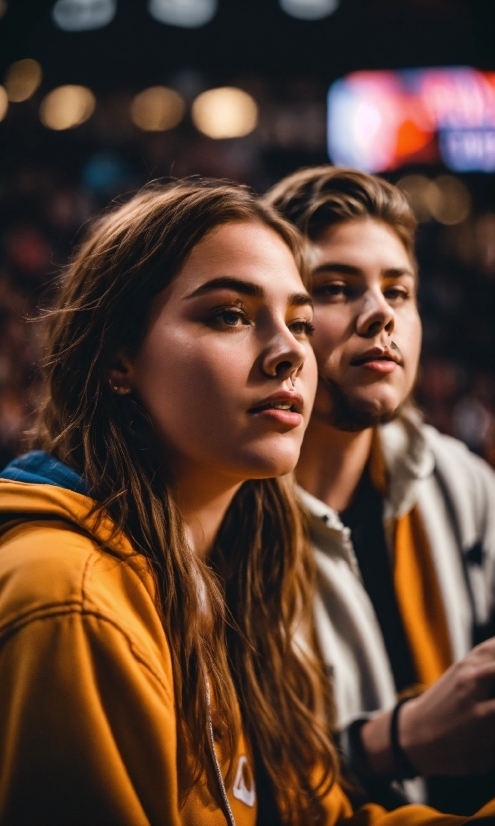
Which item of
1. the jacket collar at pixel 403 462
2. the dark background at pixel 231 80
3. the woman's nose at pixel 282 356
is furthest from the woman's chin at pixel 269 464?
the dark background at pixel 231 80

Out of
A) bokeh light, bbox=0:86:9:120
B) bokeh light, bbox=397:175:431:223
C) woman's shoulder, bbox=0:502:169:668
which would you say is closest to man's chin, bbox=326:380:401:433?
woman's shoulder, bbox=0:502:169:668

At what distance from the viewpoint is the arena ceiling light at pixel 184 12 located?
27.9 feet

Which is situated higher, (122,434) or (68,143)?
(68,143)

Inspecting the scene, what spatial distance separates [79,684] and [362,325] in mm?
717

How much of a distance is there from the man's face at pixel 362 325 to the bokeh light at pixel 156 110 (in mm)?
9210

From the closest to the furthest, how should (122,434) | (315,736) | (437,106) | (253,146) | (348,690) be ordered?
(122,434)
(315,736)
(348,690)
(437,106)
(253,146)

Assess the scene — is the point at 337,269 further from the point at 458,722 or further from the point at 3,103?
the point at 3,103

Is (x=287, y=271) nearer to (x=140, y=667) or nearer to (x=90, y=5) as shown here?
(x=140, y=667)

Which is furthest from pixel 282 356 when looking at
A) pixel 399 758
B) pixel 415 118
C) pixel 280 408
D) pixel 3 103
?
pixel 3 103

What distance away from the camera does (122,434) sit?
3.29 ft

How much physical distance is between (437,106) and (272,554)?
6671 millimetres

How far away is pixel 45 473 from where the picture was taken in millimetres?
986

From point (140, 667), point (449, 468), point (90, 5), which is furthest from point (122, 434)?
point (90, 5)

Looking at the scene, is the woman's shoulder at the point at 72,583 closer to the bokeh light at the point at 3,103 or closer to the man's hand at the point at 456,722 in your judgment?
the man's hand at the point at 456,722
